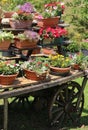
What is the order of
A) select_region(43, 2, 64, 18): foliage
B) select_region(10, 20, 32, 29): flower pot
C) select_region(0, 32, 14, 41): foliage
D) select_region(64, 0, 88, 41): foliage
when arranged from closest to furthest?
select_region(0, 32, 14, 41): foliage
select_region(10, 20, 32, 29): flower pot
select_region(43, 2, 64, 18): foliage
select_region(64, 0, 88, 41): foliage

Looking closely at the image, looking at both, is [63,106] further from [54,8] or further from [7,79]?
[54,8]

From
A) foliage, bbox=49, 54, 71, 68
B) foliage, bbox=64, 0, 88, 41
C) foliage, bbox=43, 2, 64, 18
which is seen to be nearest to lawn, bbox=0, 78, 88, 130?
foliage, bbox=49, 54, 71, 68

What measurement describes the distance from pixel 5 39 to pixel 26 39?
41 centimetres

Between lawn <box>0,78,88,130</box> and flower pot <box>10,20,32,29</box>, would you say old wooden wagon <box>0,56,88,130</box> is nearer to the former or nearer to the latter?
lawn <box>0,78,88,130</box>

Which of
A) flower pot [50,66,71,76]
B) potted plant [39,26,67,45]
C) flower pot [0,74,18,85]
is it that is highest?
potted plant [39,26,67,45]

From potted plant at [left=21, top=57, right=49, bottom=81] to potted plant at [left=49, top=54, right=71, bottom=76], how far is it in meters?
0.30

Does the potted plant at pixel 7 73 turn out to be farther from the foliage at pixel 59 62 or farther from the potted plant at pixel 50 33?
the potted plant at pixel 50 33

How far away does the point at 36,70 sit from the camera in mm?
6590

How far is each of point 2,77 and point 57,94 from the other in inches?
62.0

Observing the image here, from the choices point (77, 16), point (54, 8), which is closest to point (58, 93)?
point (54, 8)

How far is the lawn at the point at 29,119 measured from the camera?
770cm

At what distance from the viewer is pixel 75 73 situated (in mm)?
7406

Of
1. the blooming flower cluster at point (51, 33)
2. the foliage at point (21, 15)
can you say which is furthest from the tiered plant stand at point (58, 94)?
the foliage at point (21, 15)

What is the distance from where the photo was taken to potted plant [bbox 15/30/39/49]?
278 inches
